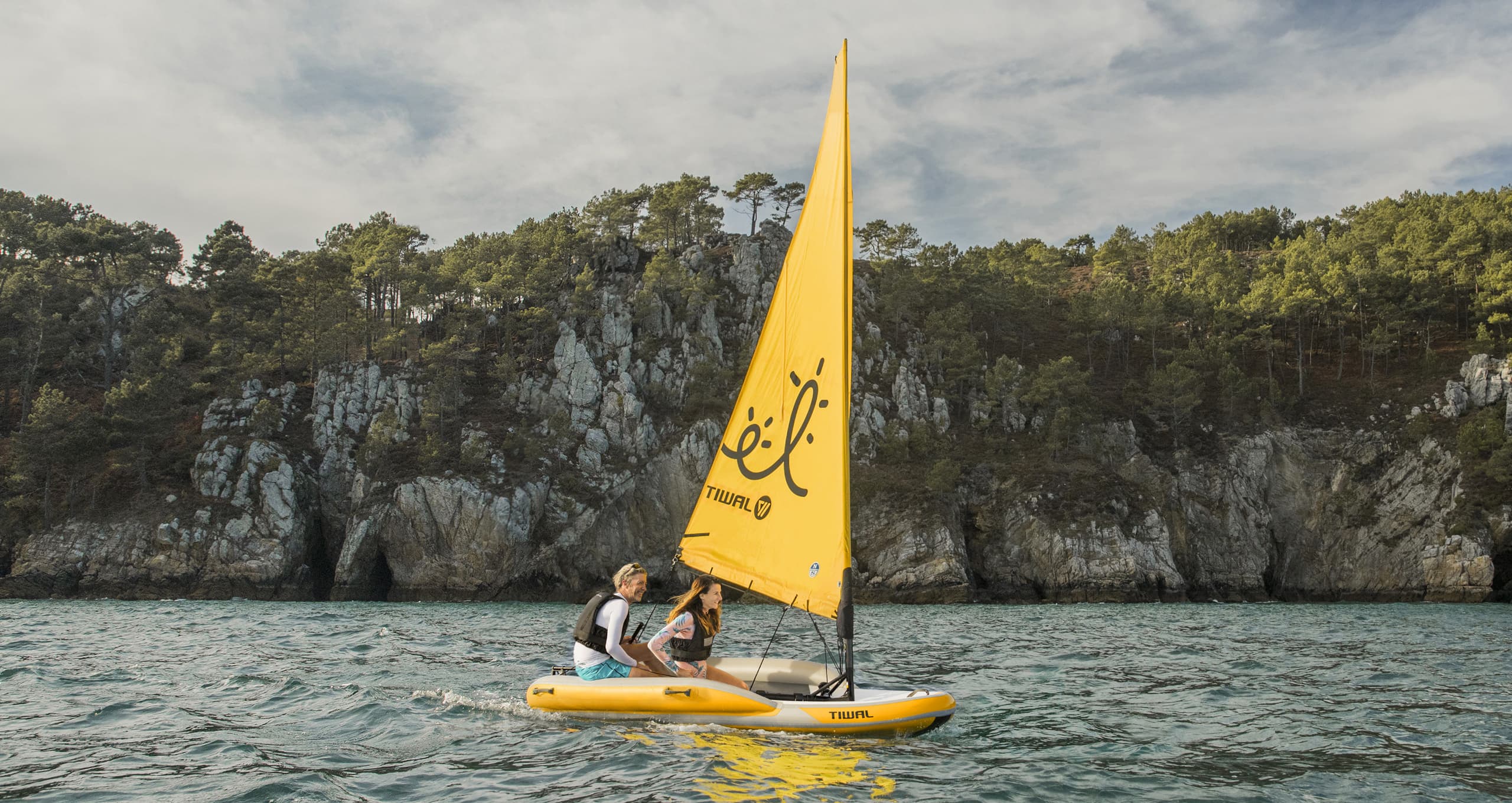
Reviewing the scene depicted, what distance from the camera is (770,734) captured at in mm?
10672

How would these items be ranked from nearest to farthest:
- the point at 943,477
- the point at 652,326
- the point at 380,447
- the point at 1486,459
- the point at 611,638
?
1. the point at 611,638
2. the point at 1486,459
3. the point at 380,447
4. the point at 943,477
5. the point at 652,326

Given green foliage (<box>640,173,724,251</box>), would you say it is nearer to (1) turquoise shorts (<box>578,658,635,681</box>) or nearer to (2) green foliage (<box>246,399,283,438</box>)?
(2) green foliage (<box>246,399,283,438</box>)

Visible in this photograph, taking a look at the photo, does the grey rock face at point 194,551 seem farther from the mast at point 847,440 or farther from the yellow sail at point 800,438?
the mast at point 847,440

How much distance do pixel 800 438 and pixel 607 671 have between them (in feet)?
13.2

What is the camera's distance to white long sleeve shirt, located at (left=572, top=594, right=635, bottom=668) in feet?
38.9

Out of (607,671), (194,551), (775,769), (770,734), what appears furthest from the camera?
(194,551)

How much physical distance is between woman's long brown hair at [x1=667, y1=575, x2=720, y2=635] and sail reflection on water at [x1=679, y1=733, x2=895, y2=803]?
1846 mm

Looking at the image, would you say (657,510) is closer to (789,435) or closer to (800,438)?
(789,435)

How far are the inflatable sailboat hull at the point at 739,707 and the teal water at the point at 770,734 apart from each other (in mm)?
208

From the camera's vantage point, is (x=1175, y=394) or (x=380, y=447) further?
(x=1175, y=394)

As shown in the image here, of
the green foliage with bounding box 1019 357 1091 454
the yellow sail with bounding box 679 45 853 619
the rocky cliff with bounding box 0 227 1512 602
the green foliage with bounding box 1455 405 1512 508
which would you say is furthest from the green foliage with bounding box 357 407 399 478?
the green foliage with bounding box 1455 405 1512 508

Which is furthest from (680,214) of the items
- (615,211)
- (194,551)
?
(194,551)

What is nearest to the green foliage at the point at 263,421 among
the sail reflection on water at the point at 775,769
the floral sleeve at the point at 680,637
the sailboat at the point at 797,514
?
the sailboat at the point at 797,514

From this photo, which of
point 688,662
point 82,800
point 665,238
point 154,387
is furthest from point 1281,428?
point 154,387
